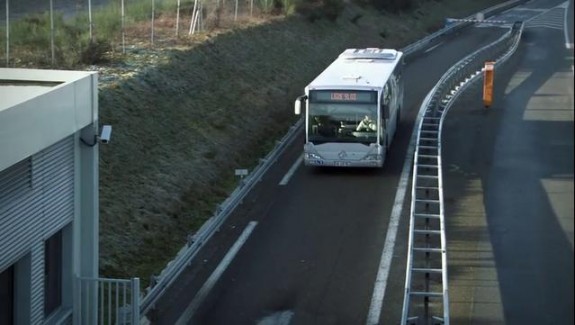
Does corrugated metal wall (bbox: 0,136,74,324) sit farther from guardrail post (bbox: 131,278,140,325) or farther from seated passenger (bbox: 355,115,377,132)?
seated passenger (bbox: 355,115,377,132)

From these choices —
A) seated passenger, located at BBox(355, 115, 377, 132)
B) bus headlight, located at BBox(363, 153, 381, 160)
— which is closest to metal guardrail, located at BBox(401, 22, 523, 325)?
bus headlight, located at BBox(363, 153, 381, 160)

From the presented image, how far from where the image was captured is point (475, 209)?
23.2m

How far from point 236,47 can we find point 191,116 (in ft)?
33.1

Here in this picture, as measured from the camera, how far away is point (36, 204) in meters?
13.5

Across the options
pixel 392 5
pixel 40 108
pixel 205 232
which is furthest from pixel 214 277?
pixel 392 5

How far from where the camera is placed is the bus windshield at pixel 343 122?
26.8 metres

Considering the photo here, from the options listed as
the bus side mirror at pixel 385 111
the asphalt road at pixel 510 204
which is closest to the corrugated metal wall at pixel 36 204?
the asphalt road at pixel 510 204

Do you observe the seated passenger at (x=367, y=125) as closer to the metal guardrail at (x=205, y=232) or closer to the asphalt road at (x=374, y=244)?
the asphalt road at (x=374, y=244)

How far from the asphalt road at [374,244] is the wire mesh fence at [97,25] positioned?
22.4ft

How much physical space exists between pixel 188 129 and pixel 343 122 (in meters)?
4.71

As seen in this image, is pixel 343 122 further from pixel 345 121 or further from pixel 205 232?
pixel 205 232

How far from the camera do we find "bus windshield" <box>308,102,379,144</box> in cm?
2678

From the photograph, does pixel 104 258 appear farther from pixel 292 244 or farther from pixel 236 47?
pixel 236 47

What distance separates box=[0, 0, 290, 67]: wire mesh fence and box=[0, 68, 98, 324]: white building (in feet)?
34.6
